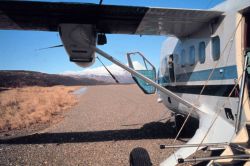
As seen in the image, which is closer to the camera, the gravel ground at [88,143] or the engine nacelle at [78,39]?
the engine nacelle at [78,39]

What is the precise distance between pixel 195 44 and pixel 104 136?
14.4ft

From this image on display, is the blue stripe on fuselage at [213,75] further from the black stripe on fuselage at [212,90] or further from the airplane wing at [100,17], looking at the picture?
the airplane wing at [100,17]

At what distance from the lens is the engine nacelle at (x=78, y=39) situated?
6910mm

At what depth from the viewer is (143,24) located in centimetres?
761

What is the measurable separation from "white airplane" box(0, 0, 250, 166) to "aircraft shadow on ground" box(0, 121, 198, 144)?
1.99 metres

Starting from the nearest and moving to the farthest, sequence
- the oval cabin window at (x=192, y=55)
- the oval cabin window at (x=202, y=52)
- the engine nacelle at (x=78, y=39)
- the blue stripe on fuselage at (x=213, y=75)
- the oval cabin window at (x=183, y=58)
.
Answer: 1. the blue stripe on fuselage at (x=213, y=75)
2. the engine nacelle at (x=78, y=39)
3. the oval cabin window at (x=202, y=52)
4. the oval cabin window at (x=192, y=55)
5. the oval cabin window at (x=183, y=58)

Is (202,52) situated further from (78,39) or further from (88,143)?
(88,143)

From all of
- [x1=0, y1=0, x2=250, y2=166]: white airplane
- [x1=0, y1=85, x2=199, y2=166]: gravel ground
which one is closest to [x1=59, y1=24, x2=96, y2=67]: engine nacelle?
[x1=0, y1=0, x2=250, y2=166]: white airplane

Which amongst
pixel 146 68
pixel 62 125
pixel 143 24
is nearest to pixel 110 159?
pixel 143 24

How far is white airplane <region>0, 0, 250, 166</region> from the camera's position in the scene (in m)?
5.70

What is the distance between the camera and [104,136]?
1023cm

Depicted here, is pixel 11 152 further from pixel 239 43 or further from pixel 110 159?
pixel 239 43

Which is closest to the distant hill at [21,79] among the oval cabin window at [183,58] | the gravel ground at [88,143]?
the gravel ground at [88,143]

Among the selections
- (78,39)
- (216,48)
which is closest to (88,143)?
(78,39)
